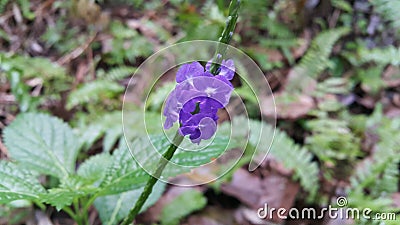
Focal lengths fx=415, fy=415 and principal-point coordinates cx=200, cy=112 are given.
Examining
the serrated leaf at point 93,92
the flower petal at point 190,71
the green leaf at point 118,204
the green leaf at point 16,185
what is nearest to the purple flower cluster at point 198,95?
the flower petal at point 190,71

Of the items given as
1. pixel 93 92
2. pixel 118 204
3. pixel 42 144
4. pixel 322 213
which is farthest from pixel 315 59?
pixel 42 144

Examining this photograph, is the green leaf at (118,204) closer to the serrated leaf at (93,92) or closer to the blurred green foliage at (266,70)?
the blurred green foliage at (266,70)

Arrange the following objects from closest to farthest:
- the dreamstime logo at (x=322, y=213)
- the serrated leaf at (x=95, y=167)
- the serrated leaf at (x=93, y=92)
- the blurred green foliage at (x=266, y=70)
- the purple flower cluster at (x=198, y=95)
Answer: the purple flower cluster at (x=198, y=95) → the serrated leaf at (x=95, y=167) → the dreamstime logo at (x=322, y=213) → the blurred green foliage at (x=266, y=70) → the serrated leaf at (x=93, y=92)

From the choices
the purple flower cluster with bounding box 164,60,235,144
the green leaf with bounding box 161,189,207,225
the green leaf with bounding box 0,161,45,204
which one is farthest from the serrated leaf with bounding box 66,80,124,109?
the purple flower cluster with bounding box 164,60,235,144

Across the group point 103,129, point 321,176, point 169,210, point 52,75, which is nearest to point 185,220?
point 169,210

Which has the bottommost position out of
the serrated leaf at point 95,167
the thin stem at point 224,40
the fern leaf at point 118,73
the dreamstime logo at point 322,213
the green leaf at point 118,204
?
the dreamstime logo at point 322,213

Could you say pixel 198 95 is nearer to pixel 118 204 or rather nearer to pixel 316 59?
pixel 118 204
